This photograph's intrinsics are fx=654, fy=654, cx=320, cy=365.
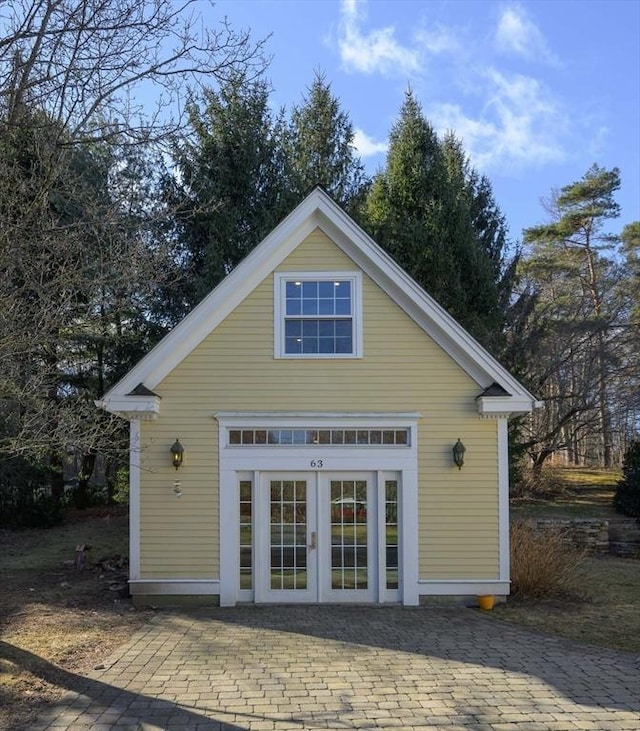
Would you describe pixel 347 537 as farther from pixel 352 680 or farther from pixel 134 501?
pixel 352 680

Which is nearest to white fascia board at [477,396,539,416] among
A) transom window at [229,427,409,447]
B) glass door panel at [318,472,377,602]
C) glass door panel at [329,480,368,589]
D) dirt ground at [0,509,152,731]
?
transom window at [229,427,409,447]

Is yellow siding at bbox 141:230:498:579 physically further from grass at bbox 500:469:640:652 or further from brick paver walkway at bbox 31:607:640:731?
brick paver walkway at bbox 31:607:640:731

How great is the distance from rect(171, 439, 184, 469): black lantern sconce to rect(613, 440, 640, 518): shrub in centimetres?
1497

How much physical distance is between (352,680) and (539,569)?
5333 mm

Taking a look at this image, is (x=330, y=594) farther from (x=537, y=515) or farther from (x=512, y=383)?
(x=537, y=515)

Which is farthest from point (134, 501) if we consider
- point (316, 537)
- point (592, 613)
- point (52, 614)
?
point (592, 613)

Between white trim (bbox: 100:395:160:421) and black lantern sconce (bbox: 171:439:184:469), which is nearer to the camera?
white trim (bbox: 100:395:160:421)

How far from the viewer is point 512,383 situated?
10336 millimetres

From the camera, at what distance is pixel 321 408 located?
10602 millimetres

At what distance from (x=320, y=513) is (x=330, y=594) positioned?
4.24 ft

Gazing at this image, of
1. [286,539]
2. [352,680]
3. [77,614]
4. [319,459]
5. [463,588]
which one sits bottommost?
[77,614]

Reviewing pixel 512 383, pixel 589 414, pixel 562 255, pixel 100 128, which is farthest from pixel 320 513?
pixel 562 255

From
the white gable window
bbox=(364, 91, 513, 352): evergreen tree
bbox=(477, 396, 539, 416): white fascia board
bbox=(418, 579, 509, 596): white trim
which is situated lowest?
bbox=(418, 579, 509, 596): white trim

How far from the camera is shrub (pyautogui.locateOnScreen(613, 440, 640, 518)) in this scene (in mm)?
19656
